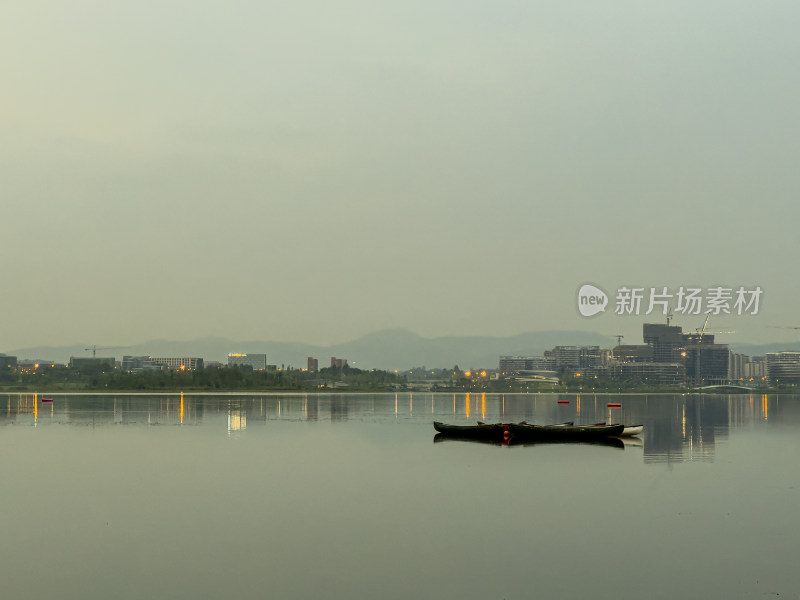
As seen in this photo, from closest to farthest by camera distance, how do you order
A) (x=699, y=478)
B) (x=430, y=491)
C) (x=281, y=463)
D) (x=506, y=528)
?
(x=506, y=528) < (x=430, y=491) < (x=699, y=478) < (x=281, y=463)

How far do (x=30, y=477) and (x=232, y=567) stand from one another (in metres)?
25.6

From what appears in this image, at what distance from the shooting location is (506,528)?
31.2 meters

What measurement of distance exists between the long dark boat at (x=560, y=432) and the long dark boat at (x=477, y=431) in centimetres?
98

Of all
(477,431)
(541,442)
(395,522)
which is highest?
(395,522)

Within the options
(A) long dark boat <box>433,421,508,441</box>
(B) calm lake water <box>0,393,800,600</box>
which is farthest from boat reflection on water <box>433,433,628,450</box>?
(B) calm lake water <box>0,393,800,600</box>

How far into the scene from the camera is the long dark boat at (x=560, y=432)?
7306 centimetres

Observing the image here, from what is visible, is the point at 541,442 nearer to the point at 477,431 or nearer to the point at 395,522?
the point at 477,431

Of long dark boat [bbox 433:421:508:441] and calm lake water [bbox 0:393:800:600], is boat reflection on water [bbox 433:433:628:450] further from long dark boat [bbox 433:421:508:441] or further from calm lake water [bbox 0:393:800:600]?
calm lake water [bbox 0:393:800:600]

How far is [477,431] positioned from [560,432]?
716cm

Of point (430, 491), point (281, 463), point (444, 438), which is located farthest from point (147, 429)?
point (430, 491)

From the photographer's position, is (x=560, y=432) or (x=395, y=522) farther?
(x=560, y=432)

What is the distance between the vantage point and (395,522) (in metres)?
32.2

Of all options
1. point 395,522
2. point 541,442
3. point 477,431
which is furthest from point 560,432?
point 395,522

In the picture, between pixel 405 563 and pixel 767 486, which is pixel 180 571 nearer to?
pixel 405 563
